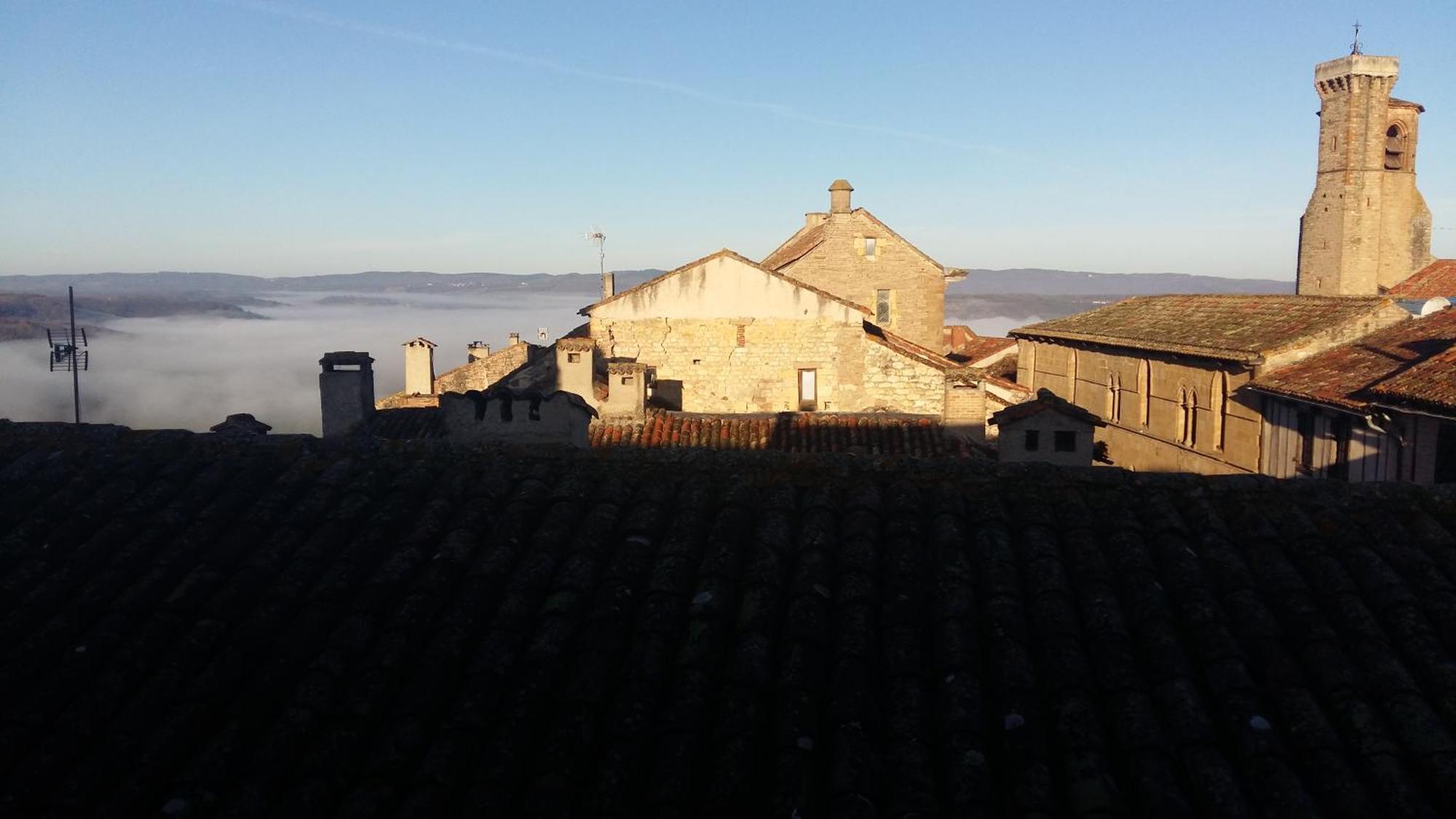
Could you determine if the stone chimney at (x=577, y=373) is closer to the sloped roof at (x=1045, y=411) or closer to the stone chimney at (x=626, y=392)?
the stone chimney at (x=626, y=392)

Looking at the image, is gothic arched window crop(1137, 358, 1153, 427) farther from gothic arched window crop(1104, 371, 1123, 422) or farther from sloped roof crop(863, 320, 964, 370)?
sloped roof crop(863, 320, 964, 370)

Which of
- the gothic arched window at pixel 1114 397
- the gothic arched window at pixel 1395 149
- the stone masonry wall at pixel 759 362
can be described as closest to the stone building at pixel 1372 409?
the gothic arched window at pixel 1114 397

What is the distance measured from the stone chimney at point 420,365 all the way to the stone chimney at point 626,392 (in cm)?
1275

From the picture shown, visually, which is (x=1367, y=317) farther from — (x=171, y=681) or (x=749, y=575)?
(x=171, y=681)

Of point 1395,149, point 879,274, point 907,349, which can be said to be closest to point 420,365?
point 907,349

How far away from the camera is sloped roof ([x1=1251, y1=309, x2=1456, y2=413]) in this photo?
13773 millimetres

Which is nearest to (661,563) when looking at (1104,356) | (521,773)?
(521,773)

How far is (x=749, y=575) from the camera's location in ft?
16.8

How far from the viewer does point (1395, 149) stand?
175 feet

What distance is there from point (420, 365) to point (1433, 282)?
3300 centimetres

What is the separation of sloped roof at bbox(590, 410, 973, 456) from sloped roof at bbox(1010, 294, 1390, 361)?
6508 mm

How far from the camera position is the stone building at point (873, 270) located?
120ft

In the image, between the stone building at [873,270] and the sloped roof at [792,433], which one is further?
the stone building at [873,270]

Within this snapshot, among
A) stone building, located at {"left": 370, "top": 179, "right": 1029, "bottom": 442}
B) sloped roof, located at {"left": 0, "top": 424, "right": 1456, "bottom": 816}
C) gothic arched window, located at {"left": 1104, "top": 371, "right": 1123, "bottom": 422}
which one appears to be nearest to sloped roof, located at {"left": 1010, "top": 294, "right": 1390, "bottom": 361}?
gothic arched window, located at {"left": 1104, "top": 371, "right": 1123, "bottom": 422}
